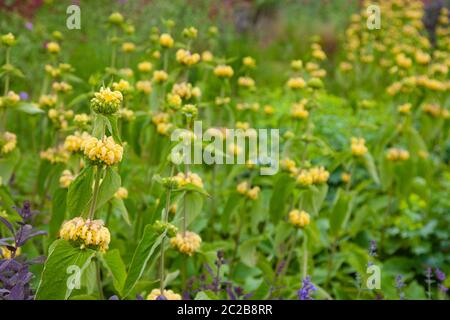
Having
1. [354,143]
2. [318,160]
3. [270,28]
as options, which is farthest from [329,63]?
[354,143]

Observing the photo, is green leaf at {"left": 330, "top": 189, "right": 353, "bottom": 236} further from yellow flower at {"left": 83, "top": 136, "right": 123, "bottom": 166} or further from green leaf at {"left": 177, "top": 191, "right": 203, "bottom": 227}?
yellow flower at {"left": 83, "top": 136, "right": 123, "bottom": 166}

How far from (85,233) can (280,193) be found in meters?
0.96

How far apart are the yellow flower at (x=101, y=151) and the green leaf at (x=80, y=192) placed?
50 millimetres

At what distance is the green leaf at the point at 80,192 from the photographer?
1.19 meters

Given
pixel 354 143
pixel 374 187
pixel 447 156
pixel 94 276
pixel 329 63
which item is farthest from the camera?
pixel 329 63

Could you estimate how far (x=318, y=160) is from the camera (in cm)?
320

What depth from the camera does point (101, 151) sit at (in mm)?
1140

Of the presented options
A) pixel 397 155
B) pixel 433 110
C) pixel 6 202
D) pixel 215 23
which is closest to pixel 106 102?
pixel 6 202

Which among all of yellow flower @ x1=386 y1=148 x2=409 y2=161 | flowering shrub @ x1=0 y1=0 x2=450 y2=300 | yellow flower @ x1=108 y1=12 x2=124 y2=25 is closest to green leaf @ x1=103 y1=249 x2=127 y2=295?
flowering shrub @ x1=0 y1=0 x2=450 y2=300

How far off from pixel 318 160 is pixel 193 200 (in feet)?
5.67

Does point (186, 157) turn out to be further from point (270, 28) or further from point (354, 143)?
point (270, 28)

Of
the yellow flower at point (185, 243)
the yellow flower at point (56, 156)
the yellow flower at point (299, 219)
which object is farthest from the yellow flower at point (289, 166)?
the yellow flower at point (56, 156)

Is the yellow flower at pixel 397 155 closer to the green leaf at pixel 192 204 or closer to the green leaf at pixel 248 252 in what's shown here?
the green leaf at pixel 248 252

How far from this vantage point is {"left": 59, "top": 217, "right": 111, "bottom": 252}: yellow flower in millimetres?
1146
